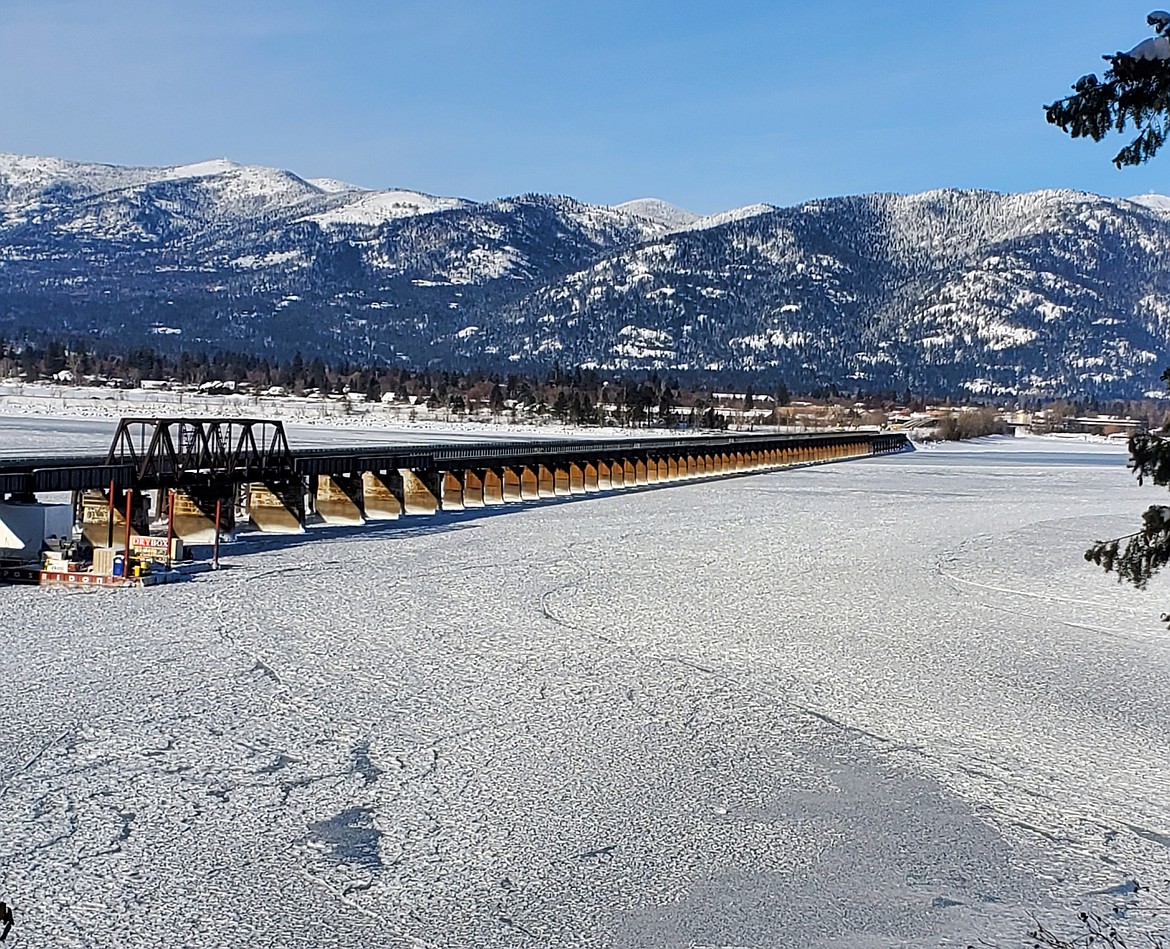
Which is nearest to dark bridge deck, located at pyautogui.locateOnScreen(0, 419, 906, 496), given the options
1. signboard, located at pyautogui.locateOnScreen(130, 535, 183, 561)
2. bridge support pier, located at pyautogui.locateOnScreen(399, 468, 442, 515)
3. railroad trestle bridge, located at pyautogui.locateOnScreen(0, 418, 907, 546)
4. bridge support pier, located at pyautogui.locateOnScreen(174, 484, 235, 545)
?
railroad trestle bridge, located at pyautogui.locateOnScreen(0, 418, 907, 546)

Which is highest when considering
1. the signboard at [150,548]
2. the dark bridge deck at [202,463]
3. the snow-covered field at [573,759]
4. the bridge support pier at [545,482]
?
the dark bridge deck at [202,463]

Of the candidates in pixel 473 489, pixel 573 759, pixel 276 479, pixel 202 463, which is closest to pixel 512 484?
pixel 473 489

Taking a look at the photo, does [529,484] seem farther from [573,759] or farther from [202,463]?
[573,759]

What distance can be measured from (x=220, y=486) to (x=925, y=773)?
19510mm

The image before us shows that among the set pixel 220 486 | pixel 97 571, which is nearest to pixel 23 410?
pixel 220 486

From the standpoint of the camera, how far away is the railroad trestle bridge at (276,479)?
2578 cm

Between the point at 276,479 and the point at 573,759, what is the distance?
19.8 meters

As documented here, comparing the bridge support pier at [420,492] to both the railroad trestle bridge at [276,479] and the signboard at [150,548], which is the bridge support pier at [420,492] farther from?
the signboard at [150,548]

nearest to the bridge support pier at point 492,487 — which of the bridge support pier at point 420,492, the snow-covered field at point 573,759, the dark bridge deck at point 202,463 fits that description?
the dark bridge deck at point 202,463

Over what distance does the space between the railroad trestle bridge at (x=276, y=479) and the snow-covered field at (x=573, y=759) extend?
4544mm

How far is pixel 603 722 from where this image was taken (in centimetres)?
1362

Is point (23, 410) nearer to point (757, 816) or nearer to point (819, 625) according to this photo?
point (819, 625)

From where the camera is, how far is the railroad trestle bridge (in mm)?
25781

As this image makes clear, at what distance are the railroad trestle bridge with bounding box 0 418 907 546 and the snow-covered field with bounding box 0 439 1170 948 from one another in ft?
14.9
